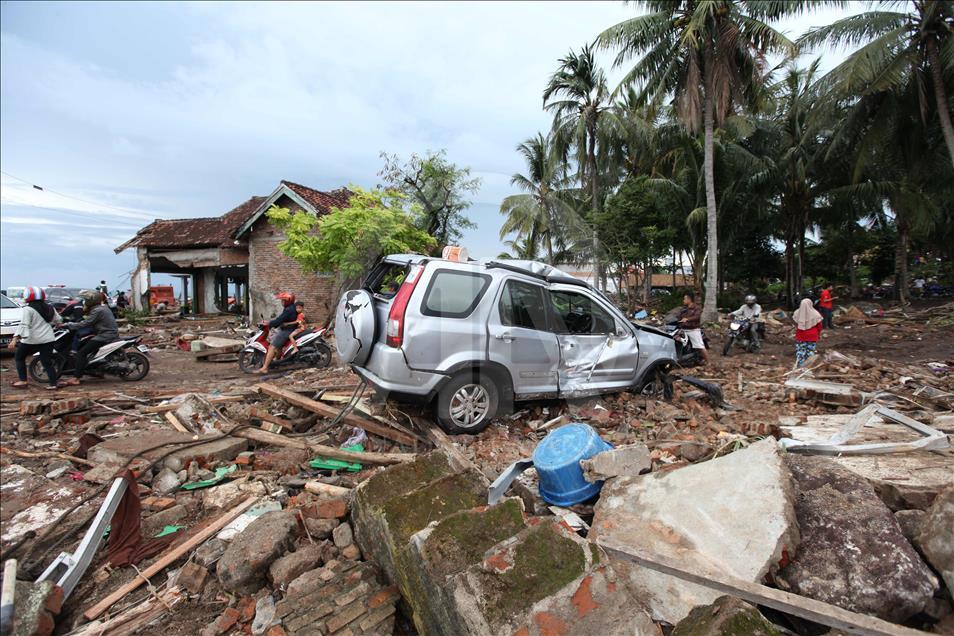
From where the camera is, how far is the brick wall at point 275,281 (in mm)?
18406

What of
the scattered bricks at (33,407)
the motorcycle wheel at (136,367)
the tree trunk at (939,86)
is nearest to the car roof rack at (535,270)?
the scattered bricks at (33,407)

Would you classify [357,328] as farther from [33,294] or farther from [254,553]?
[33,294]

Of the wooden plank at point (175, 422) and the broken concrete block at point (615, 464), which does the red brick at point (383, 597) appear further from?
the wooden plank at point (175, 422)

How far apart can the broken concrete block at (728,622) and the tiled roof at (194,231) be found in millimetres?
21526

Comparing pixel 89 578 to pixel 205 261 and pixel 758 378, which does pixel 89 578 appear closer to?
pixel 758 378

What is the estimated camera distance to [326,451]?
436 centimetres

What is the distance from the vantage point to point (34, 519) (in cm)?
371

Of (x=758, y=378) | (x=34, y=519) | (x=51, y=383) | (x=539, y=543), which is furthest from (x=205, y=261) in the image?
(x=539, y=543)

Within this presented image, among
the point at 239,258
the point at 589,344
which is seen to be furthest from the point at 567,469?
the point at 239,258

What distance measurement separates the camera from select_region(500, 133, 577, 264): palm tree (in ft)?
81.7

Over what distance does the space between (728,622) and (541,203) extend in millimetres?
25604

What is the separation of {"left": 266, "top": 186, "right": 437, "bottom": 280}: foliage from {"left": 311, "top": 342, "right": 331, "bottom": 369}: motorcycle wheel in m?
5.09

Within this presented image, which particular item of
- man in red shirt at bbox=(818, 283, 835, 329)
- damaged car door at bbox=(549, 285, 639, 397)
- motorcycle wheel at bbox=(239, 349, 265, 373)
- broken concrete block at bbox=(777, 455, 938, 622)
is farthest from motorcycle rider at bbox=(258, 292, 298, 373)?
man in red shirt at bbox=(818, 283, 835, 329)

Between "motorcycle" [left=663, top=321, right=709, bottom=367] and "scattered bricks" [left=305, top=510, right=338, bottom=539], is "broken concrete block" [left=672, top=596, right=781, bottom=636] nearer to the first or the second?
"scattered bricks" [left=305, top=510, right=338, bottom=539]
